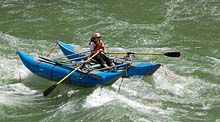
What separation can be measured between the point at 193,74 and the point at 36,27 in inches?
267

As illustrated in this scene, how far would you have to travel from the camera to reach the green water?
10.4m

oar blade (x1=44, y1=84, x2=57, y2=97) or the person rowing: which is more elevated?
the person rowing

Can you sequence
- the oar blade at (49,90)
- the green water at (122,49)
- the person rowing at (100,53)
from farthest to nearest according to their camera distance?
the person rowing at (100,53)
the oar blade at (49,90)
the green water at (122,49)

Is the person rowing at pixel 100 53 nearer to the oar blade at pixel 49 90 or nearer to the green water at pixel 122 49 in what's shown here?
the green water at pixel 122 49

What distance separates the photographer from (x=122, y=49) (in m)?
14.8

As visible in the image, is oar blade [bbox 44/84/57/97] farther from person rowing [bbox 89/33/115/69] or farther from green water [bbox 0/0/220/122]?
person rowing [bbox 89/33/115/69]

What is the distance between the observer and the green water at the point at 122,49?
10.4m

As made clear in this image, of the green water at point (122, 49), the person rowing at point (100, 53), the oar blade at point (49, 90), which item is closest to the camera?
the green water at point (122, 49)

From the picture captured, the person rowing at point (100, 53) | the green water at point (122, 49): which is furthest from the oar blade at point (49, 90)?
the person rowing at point (100, 53)

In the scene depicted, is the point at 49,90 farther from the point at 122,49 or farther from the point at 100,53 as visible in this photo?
the point at 122,49

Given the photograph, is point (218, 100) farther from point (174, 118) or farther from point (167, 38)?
point (167, 38)

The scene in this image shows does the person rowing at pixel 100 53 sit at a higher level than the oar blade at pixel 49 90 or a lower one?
higher

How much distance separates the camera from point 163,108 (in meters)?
10.5

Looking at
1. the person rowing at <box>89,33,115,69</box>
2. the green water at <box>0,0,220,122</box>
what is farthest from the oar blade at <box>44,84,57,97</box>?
the person rowing at <box>89,33,115,69</box>
